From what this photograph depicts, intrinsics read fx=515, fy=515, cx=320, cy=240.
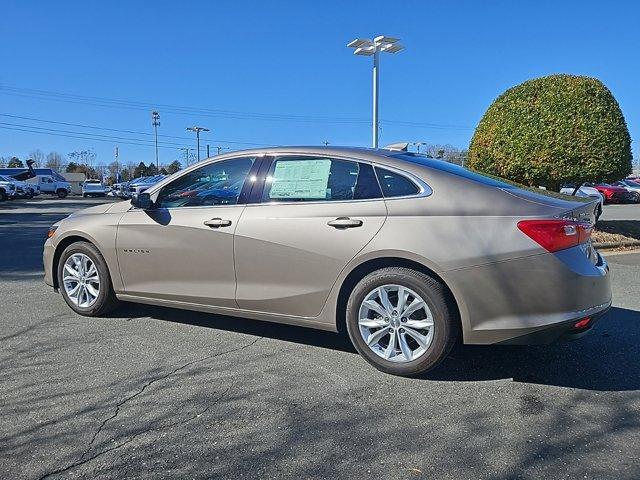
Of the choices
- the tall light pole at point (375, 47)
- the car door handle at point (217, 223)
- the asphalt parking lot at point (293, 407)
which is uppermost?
the tall light pole at point (375, 47)

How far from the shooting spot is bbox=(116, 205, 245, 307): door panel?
412cm

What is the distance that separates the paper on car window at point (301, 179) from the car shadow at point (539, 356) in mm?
1250

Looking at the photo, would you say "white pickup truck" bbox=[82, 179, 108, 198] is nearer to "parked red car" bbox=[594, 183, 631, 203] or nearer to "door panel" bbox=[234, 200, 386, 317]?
"parked red car" bbox=[594, 183, 631, 203]

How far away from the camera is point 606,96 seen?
387 inches

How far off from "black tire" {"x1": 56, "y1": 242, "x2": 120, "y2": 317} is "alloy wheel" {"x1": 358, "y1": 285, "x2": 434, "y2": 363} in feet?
8.31

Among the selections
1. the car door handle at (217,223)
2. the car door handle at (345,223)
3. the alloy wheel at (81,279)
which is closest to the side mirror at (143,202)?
the car door handle at (217,223)

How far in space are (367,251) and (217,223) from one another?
1.30 meters

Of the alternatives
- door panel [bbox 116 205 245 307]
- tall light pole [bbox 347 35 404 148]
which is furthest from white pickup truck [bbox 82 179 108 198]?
door panel [bbox 116 205 245 307]

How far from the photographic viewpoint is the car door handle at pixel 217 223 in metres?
4.09

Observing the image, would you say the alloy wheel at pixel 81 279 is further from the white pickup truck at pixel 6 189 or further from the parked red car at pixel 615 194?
the white pickup truck at pixel 6 189

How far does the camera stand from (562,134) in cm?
967

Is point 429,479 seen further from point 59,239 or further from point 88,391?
point 59,239

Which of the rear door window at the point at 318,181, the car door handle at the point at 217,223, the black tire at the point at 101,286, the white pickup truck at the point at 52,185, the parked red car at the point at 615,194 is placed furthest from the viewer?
the white pickup truck at the point at 52,185

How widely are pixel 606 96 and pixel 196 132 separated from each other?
201 ft
